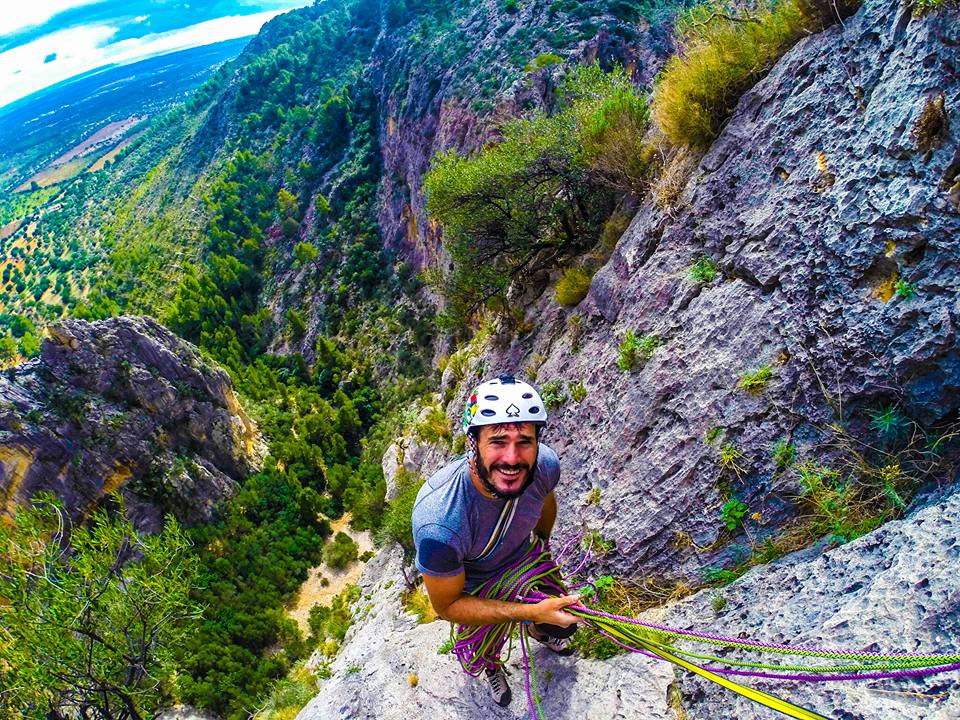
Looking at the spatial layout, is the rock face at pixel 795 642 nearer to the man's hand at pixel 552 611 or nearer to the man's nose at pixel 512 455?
the man's hand at pixel 552 611

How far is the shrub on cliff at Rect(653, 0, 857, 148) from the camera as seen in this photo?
620 centimetres

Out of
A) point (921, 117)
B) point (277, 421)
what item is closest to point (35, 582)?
point (921, 117)

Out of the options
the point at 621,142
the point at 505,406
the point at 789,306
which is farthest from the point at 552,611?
the point at 621,142

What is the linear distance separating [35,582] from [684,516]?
415 inches

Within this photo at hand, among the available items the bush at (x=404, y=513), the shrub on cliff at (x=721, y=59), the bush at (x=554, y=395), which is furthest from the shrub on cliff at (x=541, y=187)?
the bush at (x=404, y=513)

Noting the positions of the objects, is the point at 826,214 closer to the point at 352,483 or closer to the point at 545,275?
the point at 545,275

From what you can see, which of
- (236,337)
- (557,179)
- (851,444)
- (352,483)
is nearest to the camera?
(851,444)

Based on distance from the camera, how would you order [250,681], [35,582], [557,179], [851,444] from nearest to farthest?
[851,444]
[35,582]
[557,179]
[250,681]

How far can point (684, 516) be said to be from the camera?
485cm

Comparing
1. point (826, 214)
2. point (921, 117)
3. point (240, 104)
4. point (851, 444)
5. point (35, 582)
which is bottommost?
point (35, 582)

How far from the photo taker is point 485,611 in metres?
3.32

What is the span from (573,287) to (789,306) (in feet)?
15.6

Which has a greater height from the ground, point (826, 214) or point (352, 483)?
point (826, 214)

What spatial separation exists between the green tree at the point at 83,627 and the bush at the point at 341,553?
17.4 metres
